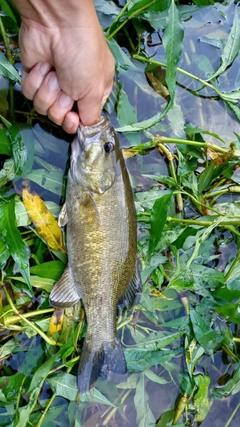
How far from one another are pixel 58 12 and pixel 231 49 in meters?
1.23

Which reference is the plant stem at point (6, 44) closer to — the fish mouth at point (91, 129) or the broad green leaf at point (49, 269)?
the fish mouth at point (91, 129)

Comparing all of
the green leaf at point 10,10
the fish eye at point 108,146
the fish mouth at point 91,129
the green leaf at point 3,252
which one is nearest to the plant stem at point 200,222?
the fish eye at point 108,146

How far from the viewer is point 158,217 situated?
2.24 metres

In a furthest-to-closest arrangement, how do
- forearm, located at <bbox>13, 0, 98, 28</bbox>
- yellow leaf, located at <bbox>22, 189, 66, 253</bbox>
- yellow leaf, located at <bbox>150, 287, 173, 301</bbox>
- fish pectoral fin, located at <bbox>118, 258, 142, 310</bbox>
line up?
yellow leaf, located at <bbox>150, 287, 173, 301</bbox>, fish pectoral fin, located at <bbox>118, 258, 142, 310</bbox>, yellow leaf, located at <bbox>22, 189, 66, 253</bbox>, forearm, located at <bbox>13, 0, 98, 28</bbox>

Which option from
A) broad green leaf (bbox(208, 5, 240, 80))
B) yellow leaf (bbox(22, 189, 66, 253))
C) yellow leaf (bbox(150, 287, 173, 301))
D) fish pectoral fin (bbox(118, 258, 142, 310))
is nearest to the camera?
yellow leaf (bbox(22, 189, 66, 253))

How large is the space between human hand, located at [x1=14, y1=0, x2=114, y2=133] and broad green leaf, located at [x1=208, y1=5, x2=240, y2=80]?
31.8 inches

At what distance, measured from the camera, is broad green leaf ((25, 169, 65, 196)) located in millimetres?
2346

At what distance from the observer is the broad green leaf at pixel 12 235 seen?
80.5 inches

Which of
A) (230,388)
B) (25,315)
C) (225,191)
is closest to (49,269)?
(25,315)

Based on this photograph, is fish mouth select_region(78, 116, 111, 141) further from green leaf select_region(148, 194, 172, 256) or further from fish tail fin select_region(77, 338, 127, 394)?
fish tail fin select_region(77, 338, 127, 394)

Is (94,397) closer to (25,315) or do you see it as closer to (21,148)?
(25,315)

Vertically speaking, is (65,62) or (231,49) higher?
(65,62)

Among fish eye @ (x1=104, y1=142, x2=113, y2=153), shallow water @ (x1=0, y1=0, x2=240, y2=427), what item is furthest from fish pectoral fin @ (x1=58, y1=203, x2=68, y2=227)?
fish eye @ (x1=104, y1=142, x2=113, y2=153)

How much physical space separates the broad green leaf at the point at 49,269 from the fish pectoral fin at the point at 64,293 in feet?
0.15
